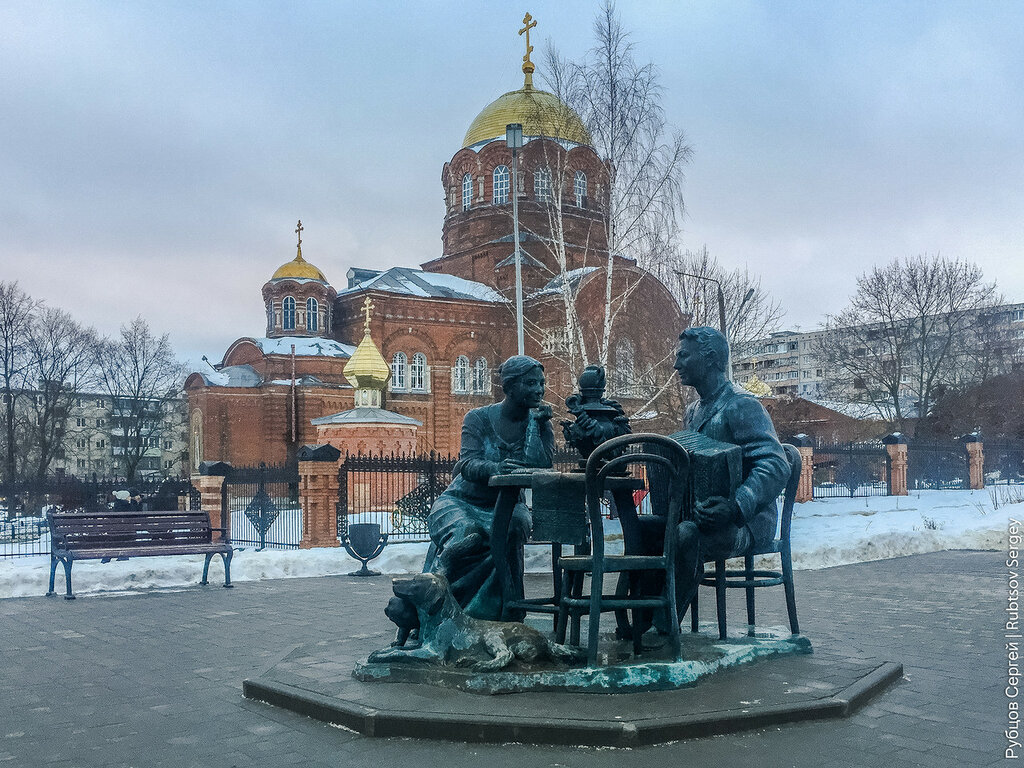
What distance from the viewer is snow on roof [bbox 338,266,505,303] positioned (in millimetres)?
38500

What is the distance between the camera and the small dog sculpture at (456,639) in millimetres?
5098

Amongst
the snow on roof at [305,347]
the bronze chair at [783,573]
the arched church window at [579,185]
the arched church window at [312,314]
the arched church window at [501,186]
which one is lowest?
the bronze chair at [783,573]

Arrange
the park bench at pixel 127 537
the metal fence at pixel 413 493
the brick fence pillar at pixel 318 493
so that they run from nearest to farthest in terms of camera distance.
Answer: the park bench at pixel 127 537 → the brick fence pillar at pixel 318 493 → the metal fence at pixel 413 493

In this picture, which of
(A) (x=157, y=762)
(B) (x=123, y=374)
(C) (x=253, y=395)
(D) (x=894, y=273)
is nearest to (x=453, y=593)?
(A) (x=157, y=762)

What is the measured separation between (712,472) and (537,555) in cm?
829

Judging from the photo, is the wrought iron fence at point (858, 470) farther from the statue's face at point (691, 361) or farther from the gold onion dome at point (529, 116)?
the statue's face at point (691, 361)

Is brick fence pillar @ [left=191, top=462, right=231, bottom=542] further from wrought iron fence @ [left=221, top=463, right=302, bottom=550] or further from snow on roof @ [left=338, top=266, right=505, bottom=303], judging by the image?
snow on roof @ [left=338, top=266, right=505, bottom=303]

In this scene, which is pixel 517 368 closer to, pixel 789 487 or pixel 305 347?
pixel 789 487

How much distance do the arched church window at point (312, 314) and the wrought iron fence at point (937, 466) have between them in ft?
81.5

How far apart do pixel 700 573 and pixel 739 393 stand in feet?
3.87

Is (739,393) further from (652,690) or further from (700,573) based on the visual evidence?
(652,690)

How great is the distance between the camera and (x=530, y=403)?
586 centimetres

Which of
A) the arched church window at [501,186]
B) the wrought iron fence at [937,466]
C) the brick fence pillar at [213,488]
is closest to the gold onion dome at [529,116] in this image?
the arched church window at [501,186]

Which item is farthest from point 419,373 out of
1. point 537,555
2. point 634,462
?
point 634,462
